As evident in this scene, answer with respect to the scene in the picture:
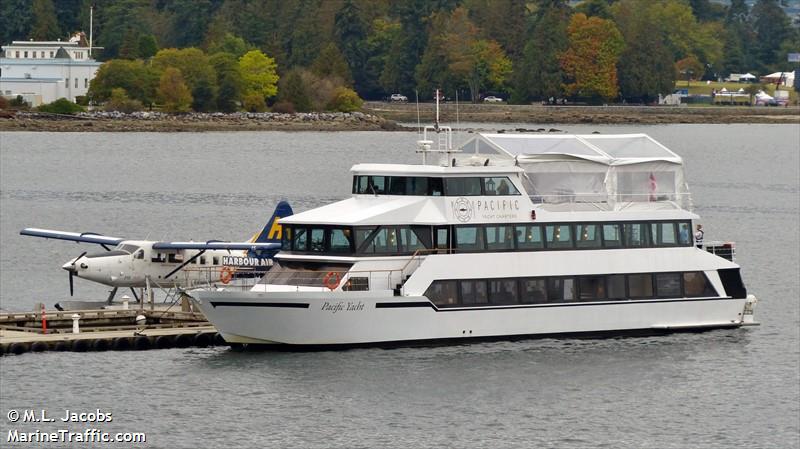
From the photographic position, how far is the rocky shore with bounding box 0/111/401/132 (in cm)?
15350

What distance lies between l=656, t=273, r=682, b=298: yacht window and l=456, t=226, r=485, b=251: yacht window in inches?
241

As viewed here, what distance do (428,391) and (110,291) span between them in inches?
719

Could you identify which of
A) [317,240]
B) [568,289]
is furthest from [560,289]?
[317,240]

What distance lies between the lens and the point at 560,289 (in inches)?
2021

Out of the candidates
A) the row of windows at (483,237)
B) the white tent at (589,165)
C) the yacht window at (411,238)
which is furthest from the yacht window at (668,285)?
the yacht window at (411,238)

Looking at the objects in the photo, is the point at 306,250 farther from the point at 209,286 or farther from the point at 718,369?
the point at 718,369

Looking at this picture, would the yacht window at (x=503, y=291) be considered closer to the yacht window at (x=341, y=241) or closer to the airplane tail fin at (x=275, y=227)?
the yacht window at (x=341, y=241)

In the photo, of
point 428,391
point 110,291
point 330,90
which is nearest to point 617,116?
point 330,90

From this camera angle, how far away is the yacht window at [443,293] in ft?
162

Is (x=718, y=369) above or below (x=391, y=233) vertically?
below

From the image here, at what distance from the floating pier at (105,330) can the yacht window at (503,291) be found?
800 centimetres

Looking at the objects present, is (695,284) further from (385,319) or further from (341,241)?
(341,241)

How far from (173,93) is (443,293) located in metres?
121

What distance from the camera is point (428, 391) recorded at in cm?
4512
